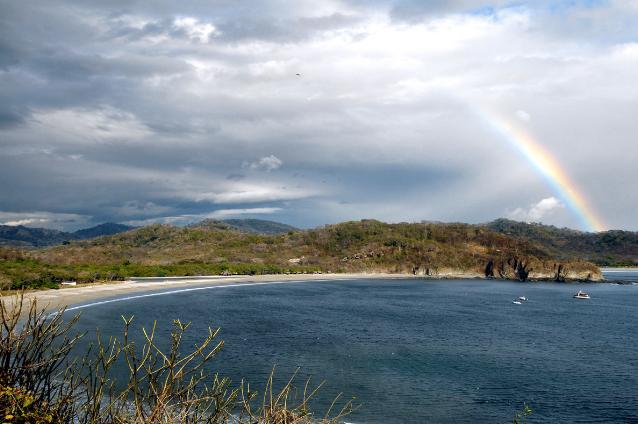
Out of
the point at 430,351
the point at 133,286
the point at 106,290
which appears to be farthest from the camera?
the point at 133,286

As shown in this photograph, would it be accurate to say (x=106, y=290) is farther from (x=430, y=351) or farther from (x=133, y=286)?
(x=430, y=351)

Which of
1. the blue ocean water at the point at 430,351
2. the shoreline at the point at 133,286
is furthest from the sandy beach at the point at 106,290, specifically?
the blue ocean water at the point at 430,351

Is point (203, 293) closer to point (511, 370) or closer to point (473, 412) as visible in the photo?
point (511, 370)

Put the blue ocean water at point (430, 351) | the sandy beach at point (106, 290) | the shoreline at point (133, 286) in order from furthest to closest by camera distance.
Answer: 1. the shoreline at point (133, 286)
2. the sandy beach at point (106, 290)
3. the blue ocean water at point (430, 351)

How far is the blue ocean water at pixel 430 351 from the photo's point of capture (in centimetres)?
2877

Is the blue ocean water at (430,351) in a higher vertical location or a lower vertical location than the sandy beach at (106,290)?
higher

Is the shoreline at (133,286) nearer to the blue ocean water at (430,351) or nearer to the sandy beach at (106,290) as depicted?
the sandy beach at (106,290)

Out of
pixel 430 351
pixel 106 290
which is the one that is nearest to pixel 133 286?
pixel 106 290

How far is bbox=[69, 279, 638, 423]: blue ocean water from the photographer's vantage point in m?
28.8

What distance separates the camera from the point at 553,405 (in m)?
29.2

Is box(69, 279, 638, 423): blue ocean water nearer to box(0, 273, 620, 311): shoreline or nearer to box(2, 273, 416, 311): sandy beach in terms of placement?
box(2, 273, 416, 311): sandy beach

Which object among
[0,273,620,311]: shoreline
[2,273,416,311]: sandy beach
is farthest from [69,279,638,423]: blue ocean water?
[0,273,620,311]: shoreline

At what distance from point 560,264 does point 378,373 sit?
147 metres

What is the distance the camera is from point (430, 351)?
1732 inches
